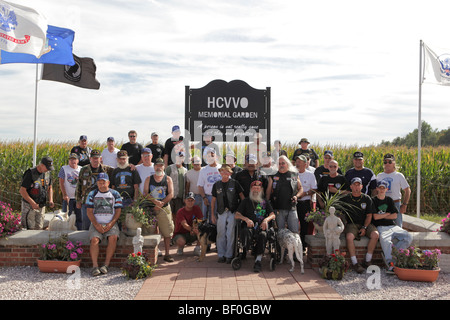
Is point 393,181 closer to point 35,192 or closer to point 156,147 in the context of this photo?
point 156,147

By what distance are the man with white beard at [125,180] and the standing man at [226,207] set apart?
1.54 m

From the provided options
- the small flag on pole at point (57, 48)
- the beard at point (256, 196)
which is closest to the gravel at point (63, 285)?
the beard at point (256, 196)

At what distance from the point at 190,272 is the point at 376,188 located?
12.8 ft

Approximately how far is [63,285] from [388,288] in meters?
5.01

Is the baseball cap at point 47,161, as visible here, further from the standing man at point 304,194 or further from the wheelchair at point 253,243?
the standing man at point 304,194

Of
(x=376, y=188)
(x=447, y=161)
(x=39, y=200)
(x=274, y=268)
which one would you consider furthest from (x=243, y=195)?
(x=447, y=161)

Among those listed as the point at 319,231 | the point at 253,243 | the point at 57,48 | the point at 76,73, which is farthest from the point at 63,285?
the point at 76,73

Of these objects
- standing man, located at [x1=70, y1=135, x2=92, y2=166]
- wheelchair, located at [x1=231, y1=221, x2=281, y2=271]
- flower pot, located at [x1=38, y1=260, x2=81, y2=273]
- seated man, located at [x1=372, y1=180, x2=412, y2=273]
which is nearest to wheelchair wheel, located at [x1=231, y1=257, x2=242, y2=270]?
wheelchair, located at [x1=231, y1=221, x2=281, y2=271]

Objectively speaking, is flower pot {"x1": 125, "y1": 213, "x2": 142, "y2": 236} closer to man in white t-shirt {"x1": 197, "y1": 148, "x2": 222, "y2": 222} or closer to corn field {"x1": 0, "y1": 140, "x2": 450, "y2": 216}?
man in white t-shirt {"x1": 197, "y1": 148, "x2": 222, "y2": 222}

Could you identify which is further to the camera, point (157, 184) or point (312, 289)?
point (157, 184)

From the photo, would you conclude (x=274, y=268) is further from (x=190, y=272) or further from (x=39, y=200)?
(x=39, y=200)

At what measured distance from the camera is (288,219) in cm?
761

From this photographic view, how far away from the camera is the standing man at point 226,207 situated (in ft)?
24.9

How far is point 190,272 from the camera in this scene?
6980mm
